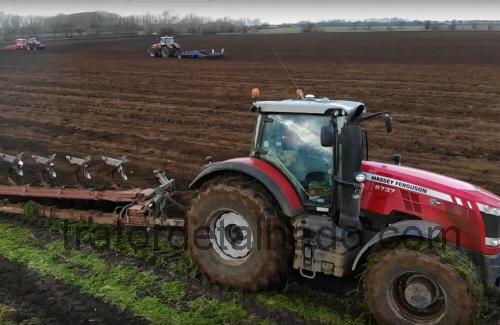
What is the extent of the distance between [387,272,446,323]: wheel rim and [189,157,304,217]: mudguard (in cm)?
110

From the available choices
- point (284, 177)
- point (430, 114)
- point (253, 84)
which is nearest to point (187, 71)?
point (253, 84)

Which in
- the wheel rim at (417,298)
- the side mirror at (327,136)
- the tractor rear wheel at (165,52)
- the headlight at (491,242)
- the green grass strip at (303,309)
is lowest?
the green grass strip at (303,309)

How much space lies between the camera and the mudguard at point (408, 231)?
4172 millimetres

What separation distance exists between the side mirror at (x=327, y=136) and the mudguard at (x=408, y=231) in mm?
866

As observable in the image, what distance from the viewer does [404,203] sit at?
448 cm

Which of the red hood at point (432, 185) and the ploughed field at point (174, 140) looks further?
the ploughed field at point (174, 140)

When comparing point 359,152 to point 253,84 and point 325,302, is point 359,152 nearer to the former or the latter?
point 325,302

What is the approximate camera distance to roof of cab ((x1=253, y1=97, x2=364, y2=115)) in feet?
15.1

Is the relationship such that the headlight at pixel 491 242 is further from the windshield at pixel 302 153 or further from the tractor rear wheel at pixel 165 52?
the tractor rear wheel at pixel 165 52

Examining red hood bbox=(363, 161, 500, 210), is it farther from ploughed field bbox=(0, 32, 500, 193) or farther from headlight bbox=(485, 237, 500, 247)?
ploughed field bbox=(0, 32, 500, 193)

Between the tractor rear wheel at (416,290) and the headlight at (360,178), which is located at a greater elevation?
the headlight at (360,178)

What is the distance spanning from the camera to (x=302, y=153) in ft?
15.9

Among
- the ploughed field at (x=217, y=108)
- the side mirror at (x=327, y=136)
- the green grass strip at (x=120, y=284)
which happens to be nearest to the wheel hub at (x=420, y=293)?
the side mirror at (x=327, y=136)

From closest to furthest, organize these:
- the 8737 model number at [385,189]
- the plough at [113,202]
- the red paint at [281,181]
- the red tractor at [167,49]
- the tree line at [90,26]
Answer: the 8737 model number at [385,189]
the red paint at [281,181]
the plough at [113,202]
the red tractor at [167,49]
the tree line at [90,26]
